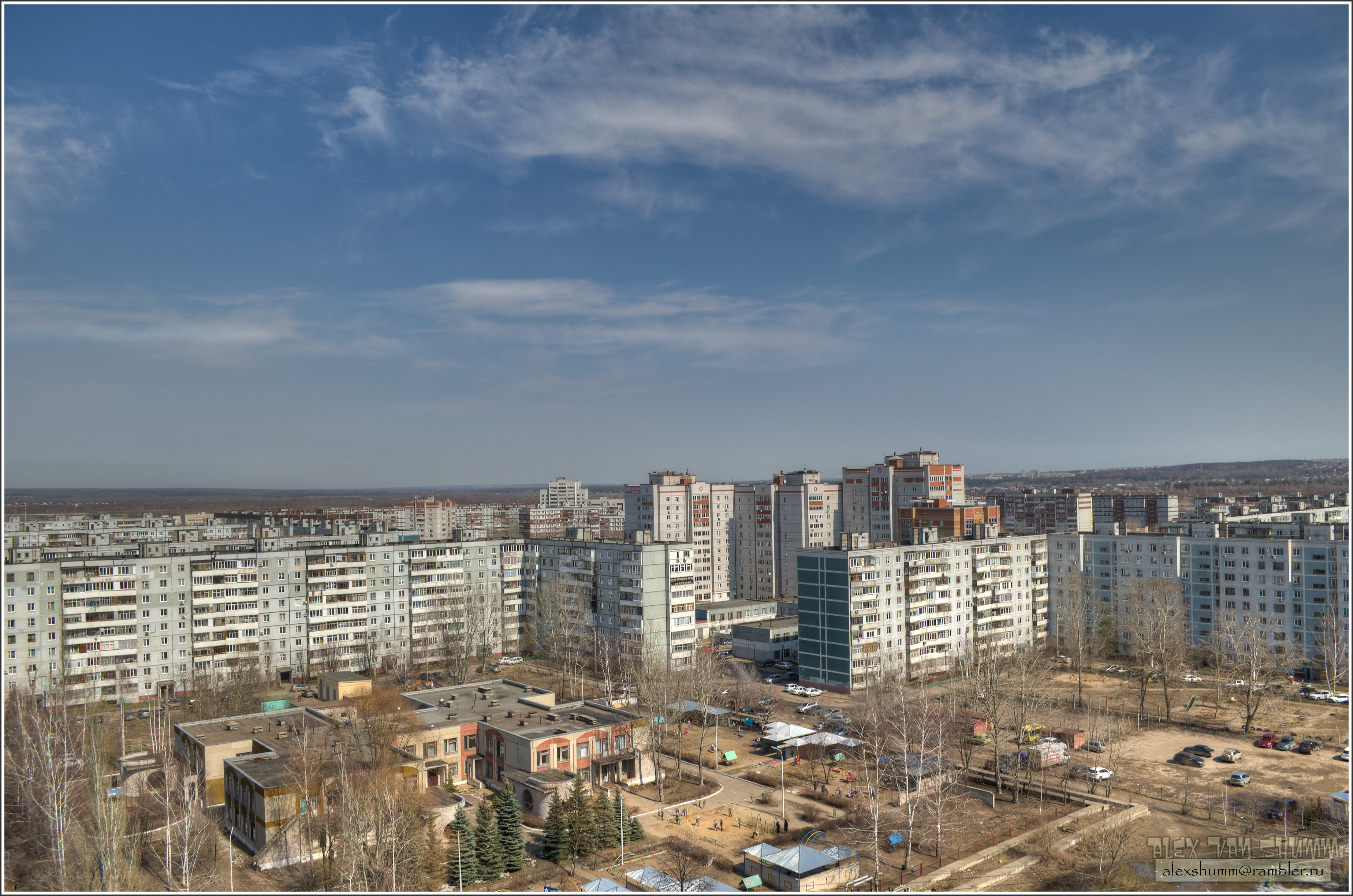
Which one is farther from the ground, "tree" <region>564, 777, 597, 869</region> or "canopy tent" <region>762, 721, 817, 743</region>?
"tree" <region>564, 777, 597, 869</region>

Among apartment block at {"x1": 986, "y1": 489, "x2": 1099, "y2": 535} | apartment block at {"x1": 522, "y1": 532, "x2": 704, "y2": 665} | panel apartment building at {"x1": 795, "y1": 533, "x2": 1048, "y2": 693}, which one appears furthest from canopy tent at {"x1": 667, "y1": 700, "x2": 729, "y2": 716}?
apartment block at {"x1": 986, "y1": 489, "x2": 1099, "y2": 535}

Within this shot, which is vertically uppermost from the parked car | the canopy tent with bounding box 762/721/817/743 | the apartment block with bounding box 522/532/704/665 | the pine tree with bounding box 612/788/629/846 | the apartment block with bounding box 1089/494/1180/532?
the apartment block with bounding box 1089/494/1180/532

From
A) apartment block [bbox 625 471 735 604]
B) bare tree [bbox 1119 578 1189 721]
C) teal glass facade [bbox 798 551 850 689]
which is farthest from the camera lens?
apartment block [bbox 625 471 735 604]

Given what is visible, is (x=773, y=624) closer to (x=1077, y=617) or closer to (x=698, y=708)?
(x=698, y=708)

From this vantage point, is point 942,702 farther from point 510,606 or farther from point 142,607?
point 142,607

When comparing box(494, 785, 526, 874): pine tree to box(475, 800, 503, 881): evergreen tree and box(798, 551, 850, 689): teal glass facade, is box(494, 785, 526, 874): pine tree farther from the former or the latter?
box(798, 551, 850, 689): teal glass facade

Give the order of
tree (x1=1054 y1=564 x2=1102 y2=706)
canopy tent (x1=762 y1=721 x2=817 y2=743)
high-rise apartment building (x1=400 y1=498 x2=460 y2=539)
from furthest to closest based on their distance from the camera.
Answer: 1. high-rise apartment building (x1=400 y1=498 x2=460 y2=539)
2. tree (x1=1054 y1=564 x2=1102 y2=706)
3. canopy tent (x1=762 y1=721 x2=817 y2=743)

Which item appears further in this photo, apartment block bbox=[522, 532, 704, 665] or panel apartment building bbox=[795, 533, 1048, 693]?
apartment block bbox=[522, 532, 704, 665]

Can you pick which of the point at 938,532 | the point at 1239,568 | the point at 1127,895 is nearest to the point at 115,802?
the point at 1127,895
